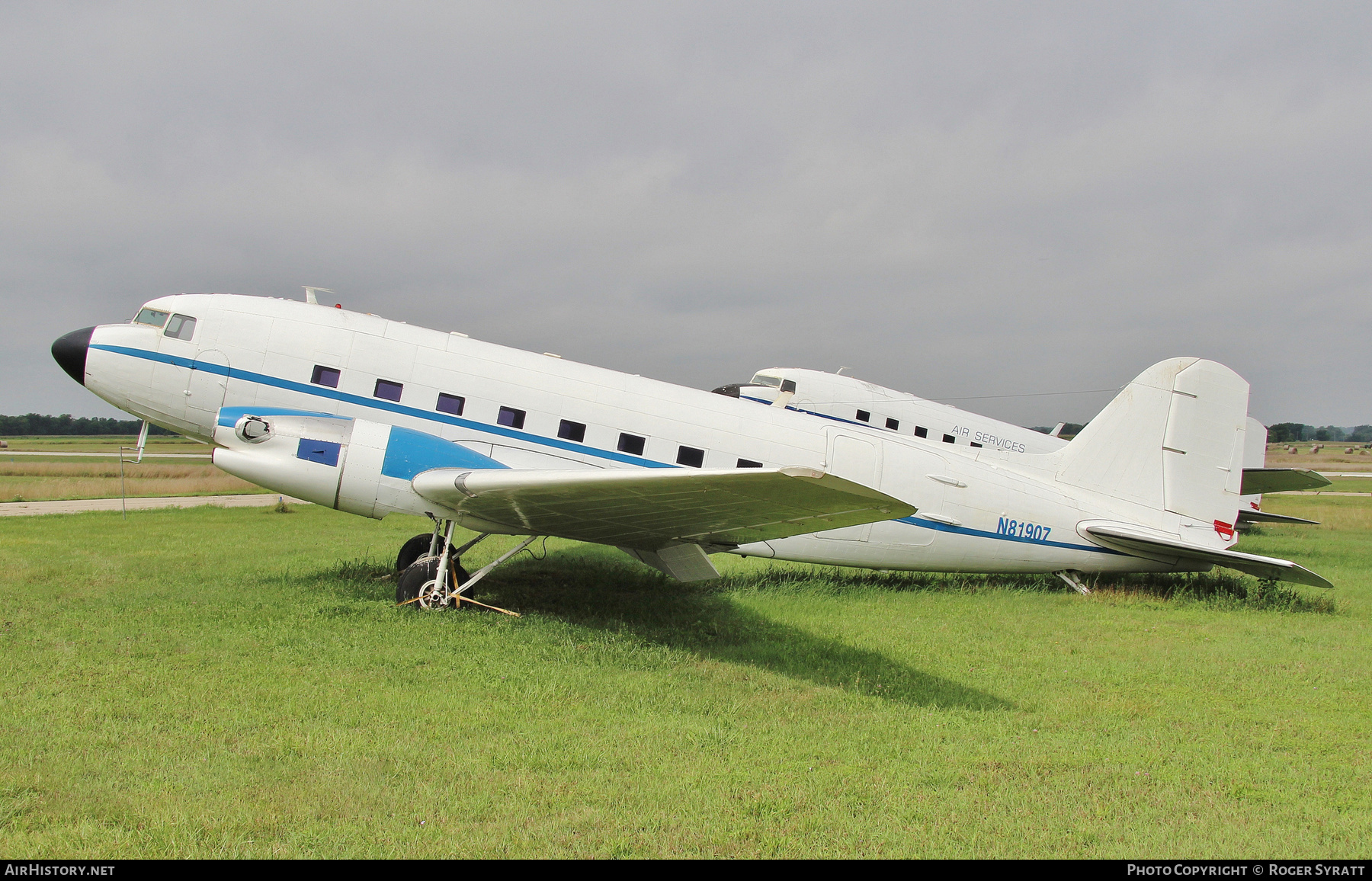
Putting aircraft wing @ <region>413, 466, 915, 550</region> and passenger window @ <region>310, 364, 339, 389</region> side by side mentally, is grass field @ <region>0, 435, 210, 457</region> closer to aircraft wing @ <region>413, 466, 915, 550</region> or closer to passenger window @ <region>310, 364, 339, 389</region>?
passenger window @ <region>310, 364, 339, 389</region>

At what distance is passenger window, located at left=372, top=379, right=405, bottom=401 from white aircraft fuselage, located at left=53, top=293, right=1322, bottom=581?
19 millimetres

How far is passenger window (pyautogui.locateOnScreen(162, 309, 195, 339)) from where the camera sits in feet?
30.9

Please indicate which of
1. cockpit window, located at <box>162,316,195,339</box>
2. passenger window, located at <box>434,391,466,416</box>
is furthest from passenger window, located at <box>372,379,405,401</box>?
cockpit window, located at <box>162,316,195,339</box>

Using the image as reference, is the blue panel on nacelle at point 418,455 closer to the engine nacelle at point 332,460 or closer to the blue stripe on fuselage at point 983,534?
the engine nacelle at point 332,460

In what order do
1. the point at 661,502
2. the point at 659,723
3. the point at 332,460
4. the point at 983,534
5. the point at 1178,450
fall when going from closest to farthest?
the point at 659,723
the point at 661,502
the point at 332,460
the point at 983,534
the point at 1178,450

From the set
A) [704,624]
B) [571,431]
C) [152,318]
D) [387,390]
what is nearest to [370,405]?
[387,390]

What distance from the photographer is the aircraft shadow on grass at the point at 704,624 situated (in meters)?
6.91

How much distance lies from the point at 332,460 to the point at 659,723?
16.5 feet

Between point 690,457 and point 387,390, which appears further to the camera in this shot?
point 690,457

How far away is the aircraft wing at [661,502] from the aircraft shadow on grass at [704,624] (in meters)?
1.04

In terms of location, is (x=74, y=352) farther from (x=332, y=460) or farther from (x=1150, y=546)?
(x=1150, y=546)

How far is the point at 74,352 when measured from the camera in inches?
378

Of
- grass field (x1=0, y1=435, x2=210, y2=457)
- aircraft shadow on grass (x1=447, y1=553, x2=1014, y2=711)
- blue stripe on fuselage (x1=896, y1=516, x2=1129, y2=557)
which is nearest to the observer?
aircraft shadow on grass (x1=447, y1=553, x2=1014, y2=711)
